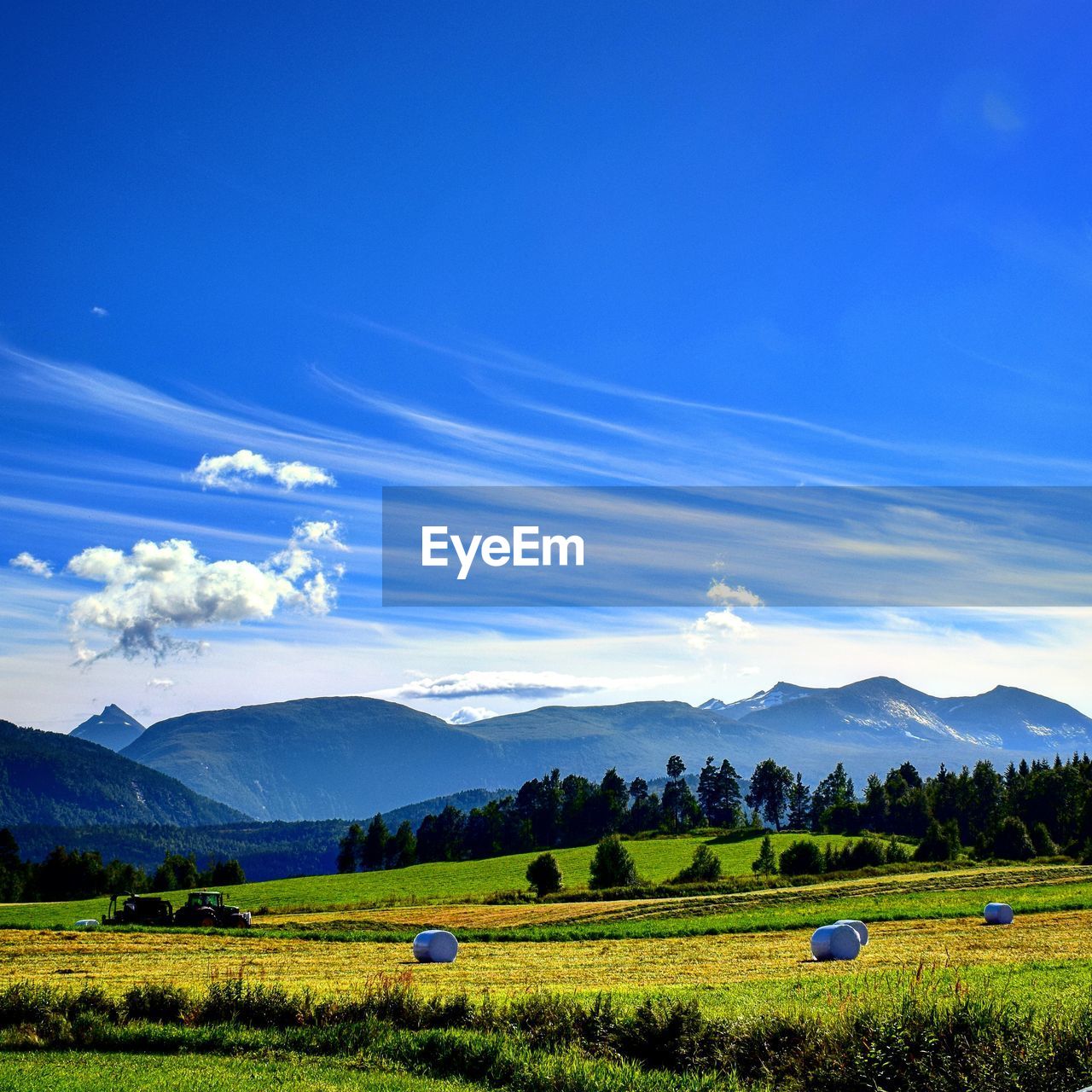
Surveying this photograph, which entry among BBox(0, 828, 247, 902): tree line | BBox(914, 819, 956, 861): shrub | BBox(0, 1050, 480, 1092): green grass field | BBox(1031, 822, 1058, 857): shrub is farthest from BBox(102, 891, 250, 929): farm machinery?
BBox(1031, 822, 1058, 857): shrub

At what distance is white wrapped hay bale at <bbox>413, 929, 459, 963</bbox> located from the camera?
4106 cm

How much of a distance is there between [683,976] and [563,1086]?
16826 millimetres

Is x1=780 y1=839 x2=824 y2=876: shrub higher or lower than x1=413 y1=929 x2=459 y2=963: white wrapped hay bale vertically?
lower

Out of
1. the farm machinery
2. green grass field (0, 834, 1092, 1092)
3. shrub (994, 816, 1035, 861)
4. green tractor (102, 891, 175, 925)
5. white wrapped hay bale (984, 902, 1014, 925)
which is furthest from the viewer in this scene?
shrub (994, 816, 1035, 861)

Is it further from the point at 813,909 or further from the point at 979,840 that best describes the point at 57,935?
the point at 979,840

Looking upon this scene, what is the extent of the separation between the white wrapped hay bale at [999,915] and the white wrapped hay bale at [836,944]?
15639 millimetres

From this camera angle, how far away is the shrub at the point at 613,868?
94.7 m

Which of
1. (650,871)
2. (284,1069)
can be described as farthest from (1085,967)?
(650,871)

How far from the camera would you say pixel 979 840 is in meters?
124

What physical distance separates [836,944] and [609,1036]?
21733 millimetres

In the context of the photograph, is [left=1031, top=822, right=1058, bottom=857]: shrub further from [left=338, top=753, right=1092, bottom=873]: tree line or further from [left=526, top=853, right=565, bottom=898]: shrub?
[left=526, top=853, right=565, bottom=898]: shrub

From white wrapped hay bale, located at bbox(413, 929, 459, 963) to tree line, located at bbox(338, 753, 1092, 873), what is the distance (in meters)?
101

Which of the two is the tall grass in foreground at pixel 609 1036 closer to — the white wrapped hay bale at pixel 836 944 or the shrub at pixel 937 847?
the white wrapped hay bale at pixel 836 944

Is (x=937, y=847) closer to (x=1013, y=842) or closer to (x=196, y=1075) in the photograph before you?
(x=1013, y=842)
